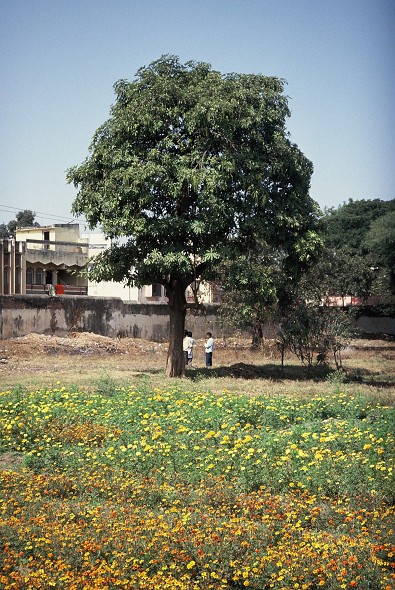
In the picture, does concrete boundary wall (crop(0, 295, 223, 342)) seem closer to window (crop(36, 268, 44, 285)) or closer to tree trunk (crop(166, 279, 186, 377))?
tree trunk (crop(166, 279, 186, 377))

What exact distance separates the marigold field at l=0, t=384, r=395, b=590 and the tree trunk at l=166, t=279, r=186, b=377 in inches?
342

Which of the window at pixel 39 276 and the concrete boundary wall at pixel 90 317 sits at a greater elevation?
the window at pixel 39 276

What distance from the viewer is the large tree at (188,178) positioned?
784 inches

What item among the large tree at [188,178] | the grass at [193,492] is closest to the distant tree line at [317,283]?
the large tree at [188,178]

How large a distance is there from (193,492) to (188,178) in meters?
12.2

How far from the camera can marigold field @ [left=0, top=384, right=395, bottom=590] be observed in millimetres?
6238

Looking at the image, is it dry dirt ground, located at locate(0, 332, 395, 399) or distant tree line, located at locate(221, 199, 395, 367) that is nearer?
dry dirt ground, located at locate(0, 332, 395, 399)

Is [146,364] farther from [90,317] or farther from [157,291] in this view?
[157,291]

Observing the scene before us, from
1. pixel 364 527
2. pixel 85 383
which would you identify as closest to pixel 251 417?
pixel 364 527

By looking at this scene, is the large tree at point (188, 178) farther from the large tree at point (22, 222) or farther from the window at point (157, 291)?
the large tree at point (22, 222)

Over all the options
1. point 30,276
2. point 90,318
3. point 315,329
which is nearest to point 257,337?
point 90,318

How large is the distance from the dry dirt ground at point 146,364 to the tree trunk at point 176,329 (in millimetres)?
516

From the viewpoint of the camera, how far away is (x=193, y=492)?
8.38m

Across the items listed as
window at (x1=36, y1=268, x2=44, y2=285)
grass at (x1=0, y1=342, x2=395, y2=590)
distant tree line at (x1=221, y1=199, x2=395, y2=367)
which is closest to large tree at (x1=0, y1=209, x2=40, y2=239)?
window at (x1=36, y1=268, x2=44, y2=285)
